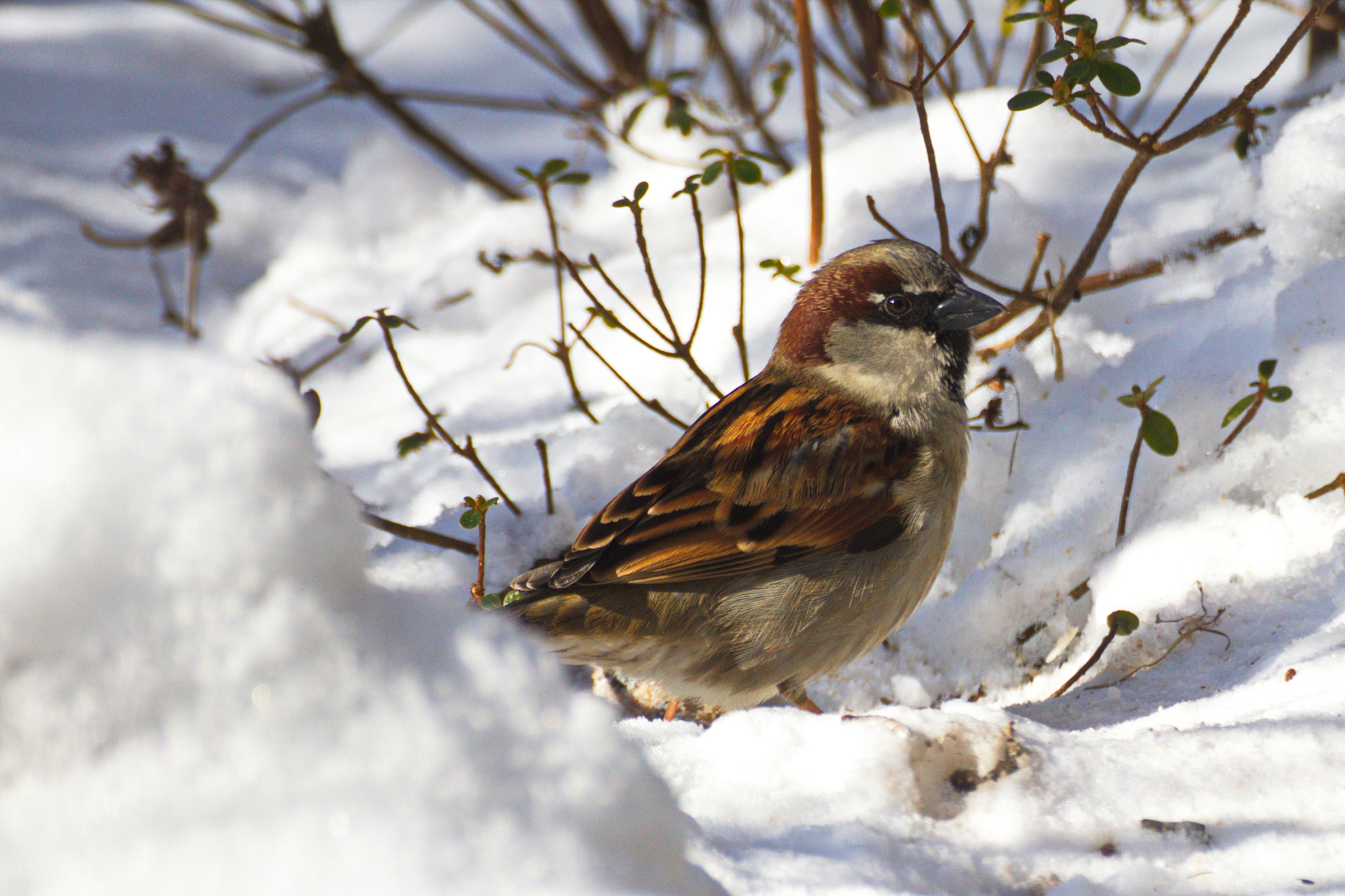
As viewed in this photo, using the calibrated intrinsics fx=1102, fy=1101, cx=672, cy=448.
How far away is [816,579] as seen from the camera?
6.81 feet

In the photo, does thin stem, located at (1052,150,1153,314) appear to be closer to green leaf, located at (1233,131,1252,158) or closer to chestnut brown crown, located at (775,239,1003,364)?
chestnut brown crown, located at (775,239,1003,364)

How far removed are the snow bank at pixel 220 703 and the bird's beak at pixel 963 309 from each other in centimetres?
159

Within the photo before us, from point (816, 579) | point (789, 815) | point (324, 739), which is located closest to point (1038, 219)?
point (816, 579)

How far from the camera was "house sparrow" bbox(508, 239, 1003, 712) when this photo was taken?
207cm

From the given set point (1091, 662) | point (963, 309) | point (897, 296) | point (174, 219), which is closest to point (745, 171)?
point (897, 296)

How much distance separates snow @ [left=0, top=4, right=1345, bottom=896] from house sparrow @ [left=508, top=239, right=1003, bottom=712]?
183mm

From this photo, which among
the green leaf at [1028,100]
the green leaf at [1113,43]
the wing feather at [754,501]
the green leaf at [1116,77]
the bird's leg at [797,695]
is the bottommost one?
the bird's leg at [797,695]

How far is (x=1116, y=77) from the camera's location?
6.51 feet

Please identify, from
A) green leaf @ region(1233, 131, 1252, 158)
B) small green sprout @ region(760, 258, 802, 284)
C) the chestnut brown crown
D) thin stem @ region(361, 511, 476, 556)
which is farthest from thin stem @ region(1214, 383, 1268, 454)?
thin stem @ region(361, 511, 476, 556)

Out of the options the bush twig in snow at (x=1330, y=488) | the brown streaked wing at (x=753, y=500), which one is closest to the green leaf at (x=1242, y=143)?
the bush twig in snow at (x=1330, y=488)

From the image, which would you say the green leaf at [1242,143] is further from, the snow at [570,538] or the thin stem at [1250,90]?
the thin stem at [1250,90]

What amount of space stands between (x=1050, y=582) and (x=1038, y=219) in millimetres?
1219

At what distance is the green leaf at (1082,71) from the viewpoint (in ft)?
6.42

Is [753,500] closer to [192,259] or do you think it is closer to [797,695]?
[797,695]
